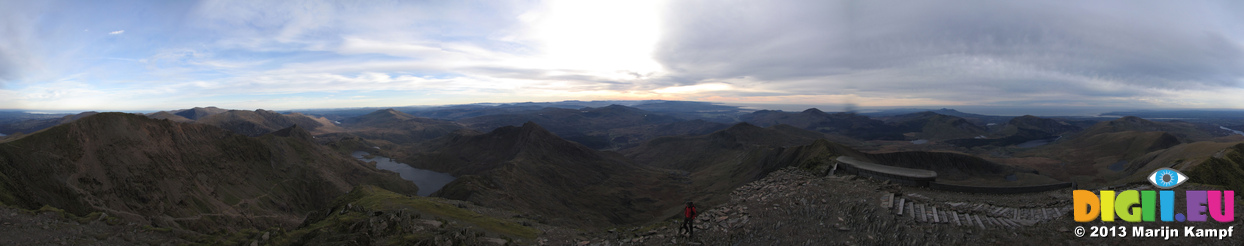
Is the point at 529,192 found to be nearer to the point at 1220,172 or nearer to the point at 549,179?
the point at 549,179

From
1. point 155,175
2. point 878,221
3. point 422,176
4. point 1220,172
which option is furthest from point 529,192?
point 1220,172

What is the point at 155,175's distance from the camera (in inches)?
2089

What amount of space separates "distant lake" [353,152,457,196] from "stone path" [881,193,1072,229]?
120914 mm

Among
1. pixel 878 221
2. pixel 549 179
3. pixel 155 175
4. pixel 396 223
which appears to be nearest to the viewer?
pixel 396 223

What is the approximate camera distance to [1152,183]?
838 inches

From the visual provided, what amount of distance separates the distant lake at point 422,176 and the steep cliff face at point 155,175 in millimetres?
35461

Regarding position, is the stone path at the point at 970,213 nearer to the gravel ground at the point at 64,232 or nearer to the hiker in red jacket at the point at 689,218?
the hiker in red jacket at the point at 689,218

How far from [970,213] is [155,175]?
8689 centimetres

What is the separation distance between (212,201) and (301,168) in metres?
46.5

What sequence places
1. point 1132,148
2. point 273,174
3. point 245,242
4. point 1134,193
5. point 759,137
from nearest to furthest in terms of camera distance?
point 1134,193 < point 245,242 < point 273,174 < point 1132,148 < point 759,137

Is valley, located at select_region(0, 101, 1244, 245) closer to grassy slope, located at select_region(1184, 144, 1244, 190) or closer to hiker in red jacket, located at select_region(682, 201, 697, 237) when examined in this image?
grassy slope, located at select_region(1184, 144, 1244, 190)

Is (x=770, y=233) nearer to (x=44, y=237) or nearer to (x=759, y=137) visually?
(x=44, y=237)

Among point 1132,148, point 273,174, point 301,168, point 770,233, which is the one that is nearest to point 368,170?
point 301,168

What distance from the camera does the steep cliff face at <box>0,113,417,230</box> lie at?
38562mm
